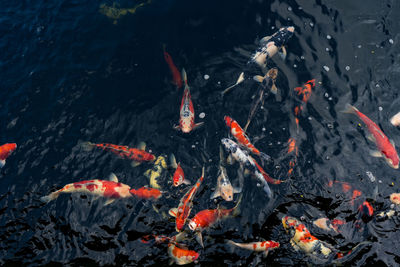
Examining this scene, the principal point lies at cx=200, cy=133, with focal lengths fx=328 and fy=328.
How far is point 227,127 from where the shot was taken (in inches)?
286

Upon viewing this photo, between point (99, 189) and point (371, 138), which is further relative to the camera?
point (371, 138)

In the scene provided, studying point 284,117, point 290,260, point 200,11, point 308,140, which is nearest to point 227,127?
point 284,117

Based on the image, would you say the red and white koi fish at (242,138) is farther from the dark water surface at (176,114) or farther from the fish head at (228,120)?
the dark water surface at (176,114)

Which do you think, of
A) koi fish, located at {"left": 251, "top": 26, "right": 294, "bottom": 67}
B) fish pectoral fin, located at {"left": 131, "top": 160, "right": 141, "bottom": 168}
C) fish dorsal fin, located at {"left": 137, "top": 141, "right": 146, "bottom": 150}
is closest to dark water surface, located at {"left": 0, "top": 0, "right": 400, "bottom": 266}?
fish pectoral fin, located at {"left": 131, "top": 160, "right": 141, "bottom": 168}

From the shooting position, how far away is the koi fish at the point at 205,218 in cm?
605

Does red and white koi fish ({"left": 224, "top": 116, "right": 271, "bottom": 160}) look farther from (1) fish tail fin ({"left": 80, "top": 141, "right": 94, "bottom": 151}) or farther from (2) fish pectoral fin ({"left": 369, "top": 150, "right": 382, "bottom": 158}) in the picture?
(1) fish tail fin ({"left": 80, "top": 141, "right": 94, "bottom": 151})

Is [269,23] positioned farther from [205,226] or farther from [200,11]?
[205,226]

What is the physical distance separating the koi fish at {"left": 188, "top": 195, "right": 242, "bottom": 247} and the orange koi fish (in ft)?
4.40

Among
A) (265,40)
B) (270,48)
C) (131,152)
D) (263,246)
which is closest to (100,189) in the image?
(131,152)

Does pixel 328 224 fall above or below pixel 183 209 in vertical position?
below

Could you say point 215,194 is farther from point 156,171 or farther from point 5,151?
point 5,151

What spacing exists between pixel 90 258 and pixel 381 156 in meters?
6.16

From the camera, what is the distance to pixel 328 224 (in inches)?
245

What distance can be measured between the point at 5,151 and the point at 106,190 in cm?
250
